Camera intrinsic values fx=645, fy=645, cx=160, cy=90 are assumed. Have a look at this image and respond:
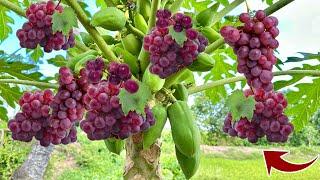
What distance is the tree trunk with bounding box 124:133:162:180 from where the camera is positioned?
173 cm

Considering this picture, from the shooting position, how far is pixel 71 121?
1576 millimetres

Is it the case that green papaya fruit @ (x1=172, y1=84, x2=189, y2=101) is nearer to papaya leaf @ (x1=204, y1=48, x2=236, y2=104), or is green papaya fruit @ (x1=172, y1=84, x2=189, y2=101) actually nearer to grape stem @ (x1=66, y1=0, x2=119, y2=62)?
grape stem @ (x1=66, y1=0, x2=119, y2=62)

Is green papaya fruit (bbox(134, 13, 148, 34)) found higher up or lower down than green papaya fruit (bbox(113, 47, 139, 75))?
higher up

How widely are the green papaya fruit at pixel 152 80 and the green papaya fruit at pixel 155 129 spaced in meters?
0.06

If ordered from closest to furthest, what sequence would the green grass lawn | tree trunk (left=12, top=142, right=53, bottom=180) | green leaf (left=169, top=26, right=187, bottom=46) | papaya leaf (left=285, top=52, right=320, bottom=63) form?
green leaf (left=169, top=26, right=187, bottom=46), papaya leaf (left=285, top=52, right=320, bottom=63), tree trunk (left=12, top=142, right=53, bottom=180), the green grass lawn

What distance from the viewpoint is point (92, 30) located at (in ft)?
5.15

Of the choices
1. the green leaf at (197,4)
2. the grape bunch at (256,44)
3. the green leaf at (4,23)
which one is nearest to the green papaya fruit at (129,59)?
the grape bunch at (256,44)

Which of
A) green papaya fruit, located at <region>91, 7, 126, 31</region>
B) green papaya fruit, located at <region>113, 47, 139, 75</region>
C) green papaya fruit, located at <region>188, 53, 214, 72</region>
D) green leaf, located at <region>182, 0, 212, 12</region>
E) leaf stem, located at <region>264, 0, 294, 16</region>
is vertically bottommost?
green papaya fruit, located at <region>188, 53, 214, 72</region>

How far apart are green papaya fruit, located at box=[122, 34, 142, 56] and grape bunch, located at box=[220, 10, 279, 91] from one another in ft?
1.36

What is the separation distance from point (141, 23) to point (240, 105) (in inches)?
15.3

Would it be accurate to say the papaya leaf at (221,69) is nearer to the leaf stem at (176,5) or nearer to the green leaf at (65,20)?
the leaf stem at (176,5)

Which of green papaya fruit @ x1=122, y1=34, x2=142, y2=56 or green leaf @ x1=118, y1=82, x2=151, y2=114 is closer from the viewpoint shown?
green leaf @ x1=118, y1=82, x2=151, y2=114

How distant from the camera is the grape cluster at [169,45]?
4.36ft

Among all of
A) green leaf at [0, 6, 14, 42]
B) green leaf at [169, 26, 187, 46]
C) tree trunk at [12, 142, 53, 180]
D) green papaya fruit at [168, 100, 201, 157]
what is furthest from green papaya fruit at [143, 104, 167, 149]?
tree trunk at [12, 142, 53, 180]
